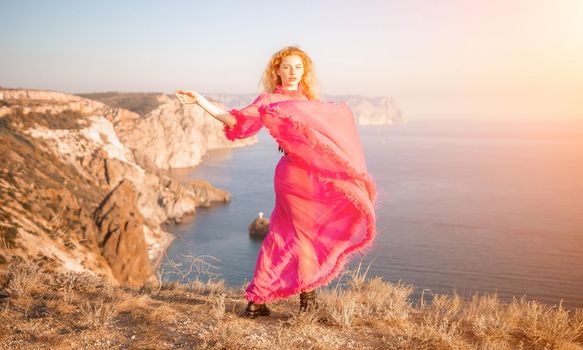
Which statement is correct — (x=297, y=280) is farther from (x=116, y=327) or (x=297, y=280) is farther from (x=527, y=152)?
(x=527, y=152)

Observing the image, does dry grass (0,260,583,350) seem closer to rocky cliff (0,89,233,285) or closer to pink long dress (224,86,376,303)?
pink long dress (224,86,376,303)

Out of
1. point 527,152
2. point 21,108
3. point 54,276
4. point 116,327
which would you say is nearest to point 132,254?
point 54,276

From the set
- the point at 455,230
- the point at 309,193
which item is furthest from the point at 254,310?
the point at 455,230

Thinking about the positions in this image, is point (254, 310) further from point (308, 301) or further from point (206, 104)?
point (206, 104)

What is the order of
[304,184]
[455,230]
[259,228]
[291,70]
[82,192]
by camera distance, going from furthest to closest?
[259,228] → [455,230] → [82,192] → [291,70] → [304,184]

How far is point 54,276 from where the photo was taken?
6.14 metres

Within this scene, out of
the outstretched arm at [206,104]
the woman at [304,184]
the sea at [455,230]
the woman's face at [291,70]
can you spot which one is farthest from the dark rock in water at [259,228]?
the outstretched arm at [206,104]

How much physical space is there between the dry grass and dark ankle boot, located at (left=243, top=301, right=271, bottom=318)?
9 centimetres

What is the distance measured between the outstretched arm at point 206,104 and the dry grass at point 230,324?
182 centimetres

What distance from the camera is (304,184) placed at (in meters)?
4.30

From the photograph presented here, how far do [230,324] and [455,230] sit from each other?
57316 millimetres

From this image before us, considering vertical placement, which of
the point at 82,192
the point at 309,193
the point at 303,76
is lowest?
the point at 82,192

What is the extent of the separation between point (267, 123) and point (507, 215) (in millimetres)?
66611

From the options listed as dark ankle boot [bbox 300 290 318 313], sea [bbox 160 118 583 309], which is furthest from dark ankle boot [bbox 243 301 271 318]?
sea [bbox 160 118 583 309]
